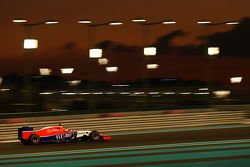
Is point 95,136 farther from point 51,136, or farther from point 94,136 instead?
point 51,136

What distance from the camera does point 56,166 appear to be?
1318cm

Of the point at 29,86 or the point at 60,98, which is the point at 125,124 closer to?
the point at 29,86

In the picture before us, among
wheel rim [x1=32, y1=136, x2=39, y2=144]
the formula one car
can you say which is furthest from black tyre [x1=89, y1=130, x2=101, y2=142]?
wheel rim [x1=32, y1=136, x2=39, y2=144]

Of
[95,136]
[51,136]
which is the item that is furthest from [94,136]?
[51,136]

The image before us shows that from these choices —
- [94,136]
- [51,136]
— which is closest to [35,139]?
[51,136]

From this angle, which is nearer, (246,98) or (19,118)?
(19,118)

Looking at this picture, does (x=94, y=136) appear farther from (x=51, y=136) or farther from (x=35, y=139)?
(x=35, y=139)

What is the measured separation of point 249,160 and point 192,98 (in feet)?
144

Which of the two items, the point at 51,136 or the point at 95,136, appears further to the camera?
the point at 95,136

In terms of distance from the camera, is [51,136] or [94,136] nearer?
[51,136]

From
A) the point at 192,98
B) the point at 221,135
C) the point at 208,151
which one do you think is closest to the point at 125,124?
the point at 221,135

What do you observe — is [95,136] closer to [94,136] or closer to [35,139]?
[94,136]

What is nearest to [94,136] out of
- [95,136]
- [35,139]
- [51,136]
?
[95,136]

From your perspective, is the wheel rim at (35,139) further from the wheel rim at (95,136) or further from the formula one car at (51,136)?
the wheel rim at (95,136)
